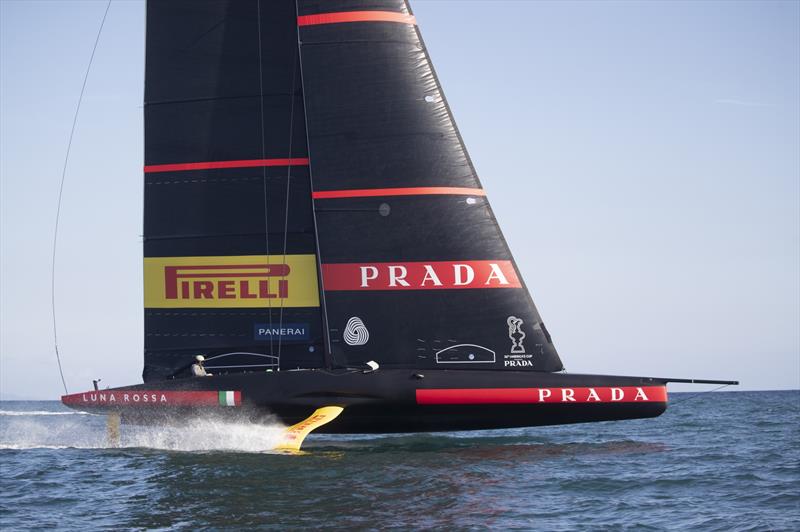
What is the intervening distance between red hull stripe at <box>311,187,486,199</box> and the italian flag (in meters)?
3.79

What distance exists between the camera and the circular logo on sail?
17.2 m

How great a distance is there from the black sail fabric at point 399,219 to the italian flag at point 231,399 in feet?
5.94

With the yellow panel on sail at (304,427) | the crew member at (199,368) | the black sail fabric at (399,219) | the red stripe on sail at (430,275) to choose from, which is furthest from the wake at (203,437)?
the red stripe on sail at (430,275)

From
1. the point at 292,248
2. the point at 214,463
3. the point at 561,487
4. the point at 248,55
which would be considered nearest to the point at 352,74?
the point at 248,55

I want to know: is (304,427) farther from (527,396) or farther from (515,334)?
(515,334)

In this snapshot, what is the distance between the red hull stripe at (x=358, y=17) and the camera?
17.9m

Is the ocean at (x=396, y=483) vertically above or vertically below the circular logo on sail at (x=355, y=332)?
below

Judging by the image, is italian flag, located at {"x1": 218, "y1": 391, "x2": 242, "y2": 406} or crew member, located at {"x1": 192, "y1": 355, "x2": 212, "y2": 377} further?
crew member, located at {"x1": 192, "y1": 355, "x2": 212, "y2": 377}

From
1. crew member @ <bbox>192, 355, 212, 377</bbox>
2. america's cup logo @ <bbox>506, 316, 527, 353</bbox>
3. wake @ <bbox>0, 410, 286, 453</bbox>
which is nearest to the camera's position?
wake @ <bbox>0, 410, 286, 453</bbox>

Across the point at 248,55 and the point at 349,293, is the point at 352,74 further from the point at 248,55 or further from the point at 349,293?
the point at 349,293

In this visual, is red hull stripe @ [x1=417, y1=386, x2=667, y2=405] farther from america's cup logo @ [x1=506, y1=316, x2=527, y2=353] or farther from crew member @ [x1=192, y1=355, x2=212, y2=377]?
crew member @ [x1=192, y1=355, x2=212, y2=377]

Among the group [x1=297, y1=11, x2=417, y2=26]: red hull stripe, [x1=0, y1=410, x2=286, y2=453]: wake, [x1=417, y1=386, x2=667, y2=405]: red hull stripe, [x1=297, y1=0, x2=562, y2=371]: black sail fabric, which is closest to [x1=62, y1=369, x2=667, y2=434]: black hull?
[x1=417, y1=386, x2=667, y2=405]: red hull stripe

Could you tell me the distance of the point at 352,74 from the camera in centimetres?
1773

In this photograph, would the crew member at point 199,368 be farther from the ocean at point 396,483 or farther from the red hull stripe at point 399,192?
the red hull stripe at point 399,192
